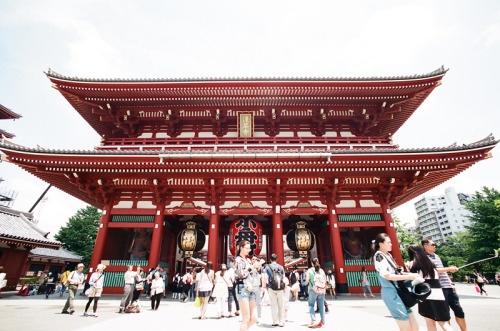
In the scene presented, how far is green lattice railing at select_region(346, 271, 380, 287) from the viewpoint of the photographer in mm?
10906

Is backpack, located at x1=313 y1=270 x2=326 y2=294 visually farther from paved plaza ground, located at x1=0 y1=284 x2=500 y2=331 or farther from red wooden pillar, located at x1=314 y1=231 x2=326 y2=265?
red wooden pillar, located at x1=314 y1=231 x2=326 y2=265

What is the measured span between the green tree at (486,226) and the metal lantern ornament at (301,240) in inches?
1036

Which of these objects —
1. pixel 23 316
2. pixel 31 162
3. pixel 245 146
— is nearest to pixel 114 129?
pixel 31 162

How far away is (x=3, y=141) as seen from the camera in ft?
34.6

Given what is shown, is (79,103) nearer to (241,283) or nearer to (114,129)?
(114,129)

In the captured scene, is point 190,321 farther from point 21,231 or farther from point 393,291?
point 21,231

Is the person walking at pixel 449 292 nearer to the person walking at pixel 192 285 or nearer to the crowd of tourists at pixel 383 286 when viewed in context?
the crowd of tourists at pixel 383 286

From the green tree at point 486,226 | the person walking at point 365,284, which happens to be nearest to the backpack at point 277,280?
the person walking at point 365,284

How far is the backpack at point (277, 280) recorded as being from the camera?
5.37 m

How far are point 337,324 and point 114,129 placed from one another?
16.1 metres

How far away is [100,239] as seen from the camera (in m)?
11.7

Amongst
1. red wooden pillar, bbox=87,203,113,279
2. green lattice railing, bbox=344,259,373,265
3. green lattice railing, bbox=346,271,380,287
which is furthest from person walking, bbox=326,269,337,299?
red wooden pillar, bbox=87,203,113,279

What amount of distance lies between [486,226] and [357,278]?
26.2m

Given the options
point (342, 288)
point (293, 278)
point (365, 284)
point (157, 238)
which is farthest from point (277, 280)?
point (157, 238)
